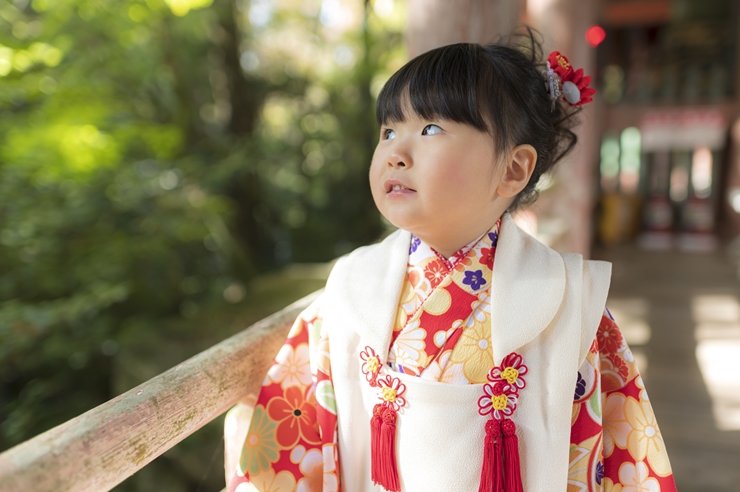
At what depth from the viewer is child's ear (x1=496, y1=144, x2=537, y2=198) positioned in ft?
3.41

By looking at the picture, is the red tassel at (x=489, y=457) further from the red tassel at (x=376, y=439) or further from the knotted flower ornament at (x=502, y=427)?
the red tassel at (x=376, y=439)

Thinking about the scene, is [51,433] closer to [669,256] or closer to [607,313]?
[607,313]

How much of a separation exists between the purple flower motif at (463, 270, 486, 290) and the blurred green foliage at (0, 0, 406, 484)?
2638mm

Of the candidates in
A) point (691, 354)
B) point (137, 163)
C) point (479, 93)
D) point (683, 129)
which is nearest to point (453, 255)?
point (479, 93)

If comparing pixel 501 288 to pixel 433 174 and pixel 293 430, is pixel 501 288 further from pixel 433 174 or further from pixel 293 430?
pixel 293 430

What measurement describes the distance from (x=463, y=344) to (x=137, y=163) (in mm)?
3738

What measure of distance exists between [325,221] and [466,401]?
245 inches

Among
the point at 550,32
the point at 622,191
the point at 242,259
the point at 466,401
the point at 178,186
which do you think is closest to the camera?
the point at 466,401

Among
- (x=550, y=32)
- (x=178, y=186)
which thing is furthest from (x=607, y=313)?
(x=178, y=186)

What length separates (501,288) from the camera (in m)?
1.01

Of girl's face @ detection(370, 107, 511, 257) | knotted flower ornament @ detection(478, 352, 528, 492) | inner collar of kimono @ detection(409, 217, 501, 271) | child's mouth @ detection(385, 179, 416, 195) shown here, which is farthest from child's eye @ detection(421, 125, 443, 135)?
knotted flower ornament @ detection(478, 352, 528, 492)

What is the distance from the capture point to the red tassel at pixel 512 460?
919mm

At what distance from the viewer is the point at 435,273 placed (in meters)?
1.08

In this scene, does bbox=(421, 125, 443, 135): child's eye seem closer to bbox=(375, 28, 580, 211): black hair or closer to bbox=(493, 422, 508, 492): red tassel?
bbox=(375, 28, 580, 211): black hair
